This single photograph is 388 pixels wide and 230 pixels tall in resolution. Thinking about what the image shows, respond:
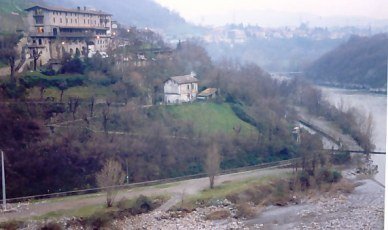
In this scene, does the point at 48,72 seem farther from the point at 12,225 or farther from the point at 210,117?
the point at 210,117

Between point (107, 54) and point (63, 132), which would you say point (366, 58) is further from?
point (63, 132)

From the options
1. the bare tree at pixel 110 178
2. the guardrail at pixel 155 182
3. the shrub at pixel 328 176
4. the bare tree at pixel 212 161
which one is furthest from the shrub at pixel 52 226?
the shrub at pixel 328 176

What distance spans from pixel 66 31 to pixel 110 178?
106 cm

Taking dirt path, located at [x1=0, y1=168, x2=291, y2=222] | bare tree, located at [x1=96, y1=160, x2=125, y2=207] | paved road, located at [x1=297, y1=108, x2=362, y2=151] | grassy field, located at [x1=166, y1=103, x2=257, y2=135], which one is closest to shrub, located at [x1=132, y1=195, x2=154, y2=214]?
dirt path, located at [x1=0, y1=168, x2=291, y2=222]

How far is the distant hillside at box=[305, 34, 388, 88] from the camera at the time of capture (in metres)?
3.76

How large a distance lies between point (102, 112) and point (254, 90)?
3.84ft

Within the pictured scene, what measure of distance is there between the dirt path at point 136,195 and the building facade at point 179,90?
1.93 ft

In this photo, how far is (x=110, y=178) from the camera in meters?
3.33

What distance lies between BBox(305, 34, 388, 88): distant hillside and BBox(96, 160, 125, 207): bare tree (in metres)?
1.72

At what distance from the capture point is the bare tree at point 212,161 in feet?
11.5

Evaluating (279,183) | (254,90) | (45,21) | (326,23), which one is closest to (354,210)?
(279,183)

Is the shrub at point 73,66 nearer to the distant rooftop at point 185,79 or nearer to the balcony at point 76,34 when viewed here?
the balcony at point 76,34

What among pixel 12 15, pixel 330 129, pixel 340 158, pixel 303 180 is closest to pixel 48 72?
pixel 12 15

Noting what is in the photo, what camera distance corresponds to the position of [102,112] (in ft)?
11.2
